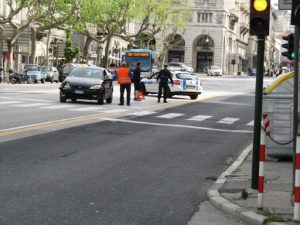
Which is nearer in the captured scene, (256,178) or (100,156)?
(256,178)

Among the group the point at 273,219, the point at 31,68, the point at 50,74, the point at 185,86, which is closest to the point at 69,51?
the point at 50,74

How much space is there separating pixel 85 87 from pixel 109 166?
17574mm

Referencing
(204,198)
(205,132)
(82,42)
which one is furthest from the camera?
(82,42)

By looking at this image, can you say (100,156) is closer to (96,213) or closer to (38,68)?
(96,213)

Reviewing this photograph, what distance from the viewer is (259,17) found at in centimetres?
938

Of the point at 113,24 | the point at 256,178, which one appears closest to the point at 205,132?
the point at 256,178

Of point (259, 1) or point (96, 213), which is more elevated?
point (259, 1)

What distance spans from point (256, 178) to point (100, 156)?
3857 mm

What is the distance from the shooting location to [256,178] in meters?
9.49

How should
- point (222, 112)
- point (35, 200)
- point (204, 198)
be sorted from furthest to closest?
point (222, 112) → point (204, 198) → point (35, 200)

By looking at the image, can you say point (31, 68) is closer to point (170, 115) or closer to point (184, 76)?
point (184, 76)

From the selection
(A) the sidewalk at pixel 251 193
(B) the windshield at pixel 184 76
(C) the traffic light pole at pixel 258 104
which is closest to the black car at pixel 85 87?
(B) the windshield at pixel 184 76

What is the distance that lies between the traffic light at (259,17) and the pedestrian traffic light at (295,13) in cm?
102

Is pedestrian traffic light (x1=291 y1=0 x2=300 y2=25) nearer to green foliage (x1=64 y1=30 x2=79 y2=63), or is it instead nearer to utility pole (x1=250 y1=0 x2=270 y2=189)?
utility pole (x1=250 y1=0 x2=270 y2=189)
